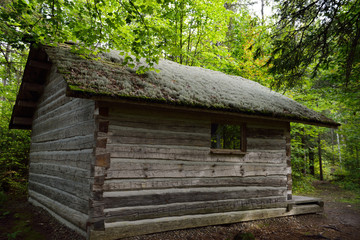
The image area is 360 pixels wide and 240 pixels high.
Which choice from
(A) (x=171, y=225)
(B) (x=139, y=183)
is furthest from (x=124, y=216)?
(A) (x=171, y=225)

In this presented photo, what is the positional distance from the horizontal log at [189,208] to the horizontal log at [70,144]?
153 cm

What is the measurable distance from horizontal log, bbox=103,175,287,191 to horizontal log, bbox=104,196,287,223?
17.6 inches

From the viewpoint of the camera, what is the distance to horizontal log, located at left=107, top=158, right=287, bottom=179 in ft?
17.3

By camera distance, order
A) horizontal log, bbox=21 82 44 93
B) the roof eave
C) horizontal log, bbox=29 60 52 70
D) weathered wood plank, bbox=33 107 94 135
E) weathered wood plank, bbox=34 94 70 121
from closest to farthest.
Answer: the roof eave → weathered wood plank, bbox=33 107 94 135 → weathered wood plank, bbox=34 94 70 121 → horizontal log, bbox=29 60 52 70 → horizontal log, bbox=21 82 44 93

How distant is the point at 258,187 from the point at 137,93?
4923 mm

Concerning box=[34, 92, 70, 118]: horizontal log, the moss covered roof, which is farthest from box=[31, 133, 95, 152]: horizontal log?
the moss covered roof

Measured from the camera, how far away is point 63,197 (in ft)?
20.7

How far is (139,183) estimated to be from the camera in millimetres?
5453

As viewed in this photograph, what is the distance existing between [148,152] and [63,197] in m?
2.78

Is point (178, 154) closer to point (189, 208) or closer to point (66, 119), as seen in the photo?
point (189, 208)

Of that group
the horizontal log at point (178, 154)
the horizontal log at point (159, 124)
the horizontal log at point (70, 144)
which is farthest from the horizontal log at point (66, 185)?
the horizontal log at point (159, 124)

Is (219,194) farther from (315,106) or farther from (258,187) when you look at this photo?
(315,106)

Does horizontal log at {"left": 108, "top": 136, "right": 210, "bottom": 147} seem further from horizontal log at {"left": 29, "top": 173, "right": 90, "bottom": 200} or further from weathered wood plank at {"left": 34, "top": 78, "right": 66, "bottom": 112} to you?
weathered wood plank at {"left": 34, "top": 78, "right": 66, "bottom": 112}

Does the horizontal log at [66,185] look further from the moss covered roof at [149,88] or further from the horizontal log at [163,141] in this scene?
the moss covered roof at [149,88]
